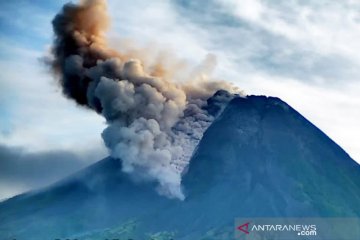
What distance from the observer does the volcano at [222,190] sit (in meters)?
155

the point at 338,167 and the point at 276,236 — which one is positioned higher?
the point at 338,167

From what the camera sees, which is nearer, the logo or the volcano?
the logo

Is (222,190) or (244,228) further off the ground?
(222,190)

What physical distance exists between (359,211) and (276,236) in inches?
1225

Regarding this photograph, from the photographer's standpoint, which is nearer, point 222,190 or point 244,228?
point 244,228

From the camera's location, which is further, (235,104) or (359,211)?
(235,104)

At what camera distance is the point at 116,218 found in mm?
165500

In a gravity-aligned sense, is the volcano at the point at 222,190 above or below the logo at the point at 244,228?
above

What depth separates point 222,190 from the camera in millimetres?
165250

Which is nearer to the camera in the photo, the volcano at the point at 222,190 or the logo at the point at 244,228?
the logo at the point at 244,228

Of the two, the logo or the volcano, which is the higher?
the volcano

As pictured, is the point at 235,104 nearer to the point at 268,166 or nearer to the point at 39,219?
the point at 268,166

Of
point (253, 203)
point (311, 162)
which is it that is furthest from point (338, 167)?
point (253, 203)

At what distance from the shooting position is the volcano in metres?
155
